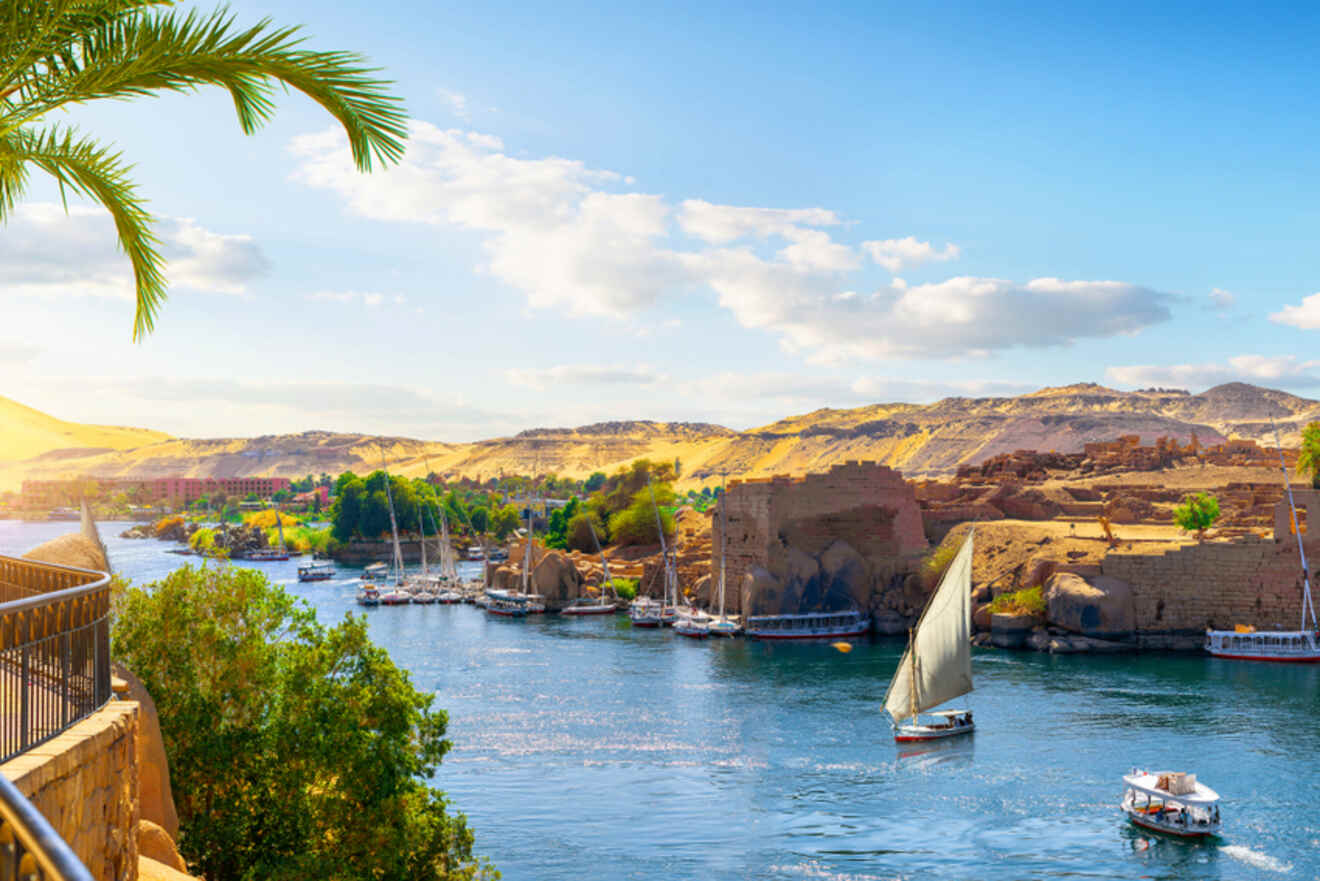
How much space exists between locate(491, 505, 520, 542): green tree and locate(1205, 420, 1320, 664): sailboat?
82212 mm

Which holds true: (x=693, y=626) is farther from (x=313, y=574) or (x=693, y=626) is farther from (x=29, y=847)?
(x=29, y=847)

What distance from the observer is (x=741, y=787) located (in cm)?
2855

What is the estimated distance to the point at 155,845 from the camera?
34.3 ft

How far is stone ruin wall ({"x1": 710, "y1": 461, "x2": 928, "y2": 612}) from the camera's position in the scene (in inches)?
2269

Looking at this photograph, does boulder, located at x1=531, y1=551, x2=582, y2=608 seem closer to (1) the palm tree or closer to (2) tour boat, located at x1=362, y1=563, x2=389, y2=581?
(2) tour boat, located at x1=362, y1=563, x2=389, y2=581

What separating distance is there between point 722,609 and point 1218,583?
2357cm

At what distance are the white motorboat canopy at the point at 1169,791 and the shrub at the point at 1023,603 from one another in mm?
25086

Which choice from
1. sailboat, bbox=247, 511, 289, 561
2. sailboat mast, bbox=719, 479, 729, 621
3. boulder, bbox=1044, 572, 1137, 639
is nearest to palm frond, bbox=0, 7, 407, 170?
boulder, bbox=1044, 572, 1137, 639

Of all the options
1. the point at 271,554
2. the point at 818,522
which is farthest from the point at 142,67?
the point at 271,554

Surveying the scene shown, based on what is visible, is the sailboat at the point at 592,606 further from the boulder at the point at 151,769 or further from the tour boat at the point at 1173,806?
the boulder at the point at 151,769

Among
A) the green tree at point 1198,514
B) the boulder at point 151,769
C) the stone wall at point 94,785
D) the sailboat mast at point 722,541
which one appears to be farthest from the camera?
the sailboat mast at point 722,541

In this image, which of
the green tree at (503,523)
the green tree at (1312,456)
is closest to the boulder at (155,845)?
the green tree at (1312,456)

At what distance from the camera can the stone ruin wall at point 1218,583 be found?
48.0m

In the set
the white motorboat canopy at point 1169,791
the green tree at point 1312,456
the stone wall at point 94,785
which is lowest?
the white motorboat canopy at point 1169,791
